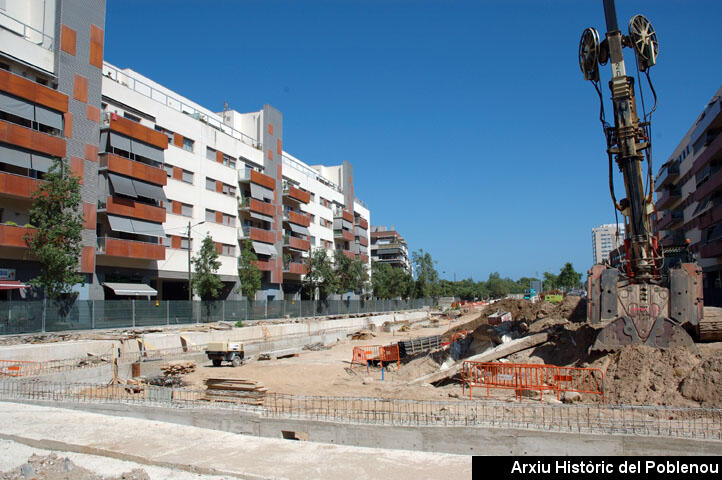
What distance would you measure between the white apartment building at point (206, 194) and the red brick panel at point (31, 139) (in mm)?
3951

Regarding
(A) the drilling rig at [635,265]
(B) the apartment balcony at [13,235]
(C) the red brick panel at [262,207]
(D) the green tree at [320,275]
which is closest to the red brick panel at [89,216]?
(B) the apartment balcony at [13,235]

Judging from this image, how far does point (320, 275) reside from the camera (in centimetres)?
5878

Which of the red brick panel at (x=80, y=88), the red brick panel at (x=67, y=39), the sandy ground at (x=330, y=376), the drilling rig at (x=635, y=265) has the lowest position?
the sandy ground at (x=330, y=376)

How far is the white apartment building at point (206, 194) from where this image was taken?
3634 cm

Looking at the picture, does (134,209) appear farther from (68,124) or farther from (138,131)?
(68,124)

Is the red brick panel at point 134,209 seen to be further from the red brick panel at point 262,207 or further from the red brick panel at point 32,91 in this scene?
the red brick panel at point 262,207

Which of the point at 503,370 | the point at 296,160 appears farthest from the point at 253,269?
the point at 503,370

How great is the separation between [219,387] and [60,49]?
27.4m

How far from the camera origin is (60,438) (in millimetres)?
9578

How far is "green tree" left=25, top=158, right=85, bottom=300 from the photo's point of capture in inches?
1102

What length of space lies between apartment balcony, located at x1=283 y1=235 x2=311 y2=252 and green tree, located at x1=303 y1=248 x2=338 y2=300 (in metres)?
1.66

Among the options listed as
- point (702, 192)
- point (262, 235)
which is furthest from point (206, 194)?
point (702, 192)

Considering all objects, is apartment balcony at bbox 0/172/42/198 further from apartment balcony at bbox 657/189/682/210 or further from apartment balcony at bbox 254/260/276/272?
apartment balcony at bbox 657/189/682/210

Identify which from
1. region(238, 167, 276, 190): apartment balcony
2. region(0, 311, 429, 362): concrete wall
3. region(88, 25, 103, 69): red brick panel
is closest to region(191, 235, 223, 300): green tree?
region(0, 311, 429, 362): concrete wall
